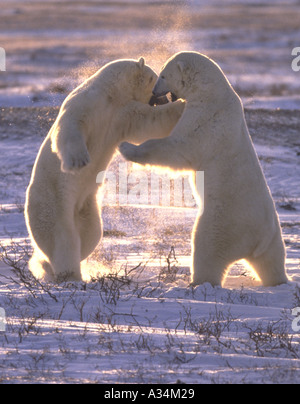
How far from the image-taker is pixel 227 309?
4664 millimetres

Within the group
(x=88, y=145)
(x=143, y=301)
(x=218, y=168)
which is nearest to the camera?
(x=143, y=301)

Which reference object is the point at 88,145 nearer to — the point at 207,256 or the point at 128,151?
the point at 128,151

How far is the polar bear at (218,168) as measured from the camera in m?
5.22

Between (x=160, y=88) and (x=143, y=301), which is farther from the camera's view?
(x=160, y=88)

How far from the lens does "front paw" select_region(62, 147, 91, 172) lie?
5.16m

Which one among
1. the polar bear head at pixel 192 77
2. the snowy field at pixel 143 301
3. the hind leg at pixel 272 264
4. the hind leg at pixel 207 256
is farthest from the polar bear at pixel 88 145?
the hind leg at pixel 272 264

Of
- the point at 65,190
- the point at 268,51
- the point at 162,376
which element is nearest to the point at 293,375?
the point at 162,376

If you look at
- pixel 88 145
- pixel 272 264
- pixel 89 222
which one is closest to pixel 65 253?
pixel 89 222

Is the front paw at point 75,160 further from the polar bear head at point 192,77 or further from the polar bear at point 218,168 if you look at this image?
the polar bear head at point 192,77

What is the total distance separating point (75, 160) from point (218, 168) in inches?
36.1

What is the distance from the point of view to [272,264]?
5.50 meters

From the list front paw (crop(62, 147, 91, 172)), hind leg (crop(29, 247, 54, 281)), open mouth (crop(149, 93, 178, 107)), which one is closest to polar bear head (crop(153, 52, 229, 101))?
open mouth (crop(149, 93, 178, 107))

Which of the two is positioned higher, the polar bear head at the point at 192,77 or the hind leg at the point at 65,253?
the polar bear head at the point at 192,77

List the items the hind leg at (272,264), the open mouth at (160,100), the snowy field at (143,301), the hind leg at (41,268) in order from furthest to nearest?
the hind leg at (41,268) < the open mouth at (160,100) < the hind leg at (272,264) < the snowy field at (143,301)
